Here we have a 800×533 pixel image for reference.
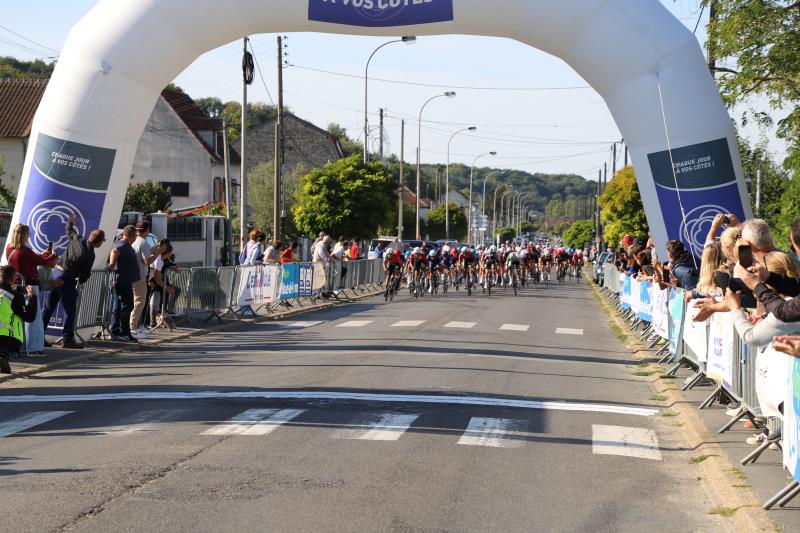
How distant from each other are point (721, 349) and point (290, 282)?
18.0 m

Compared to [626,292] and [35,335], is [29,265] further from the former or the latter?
[626,292]

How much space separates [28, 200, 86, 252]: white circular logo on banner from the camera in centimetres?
1567

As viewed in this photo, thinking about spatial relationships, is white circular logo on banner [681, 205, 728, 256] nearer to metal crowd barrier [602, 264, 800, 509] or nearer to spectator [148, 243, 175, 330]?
metal crowd barrier [602, 264, 800, 509]

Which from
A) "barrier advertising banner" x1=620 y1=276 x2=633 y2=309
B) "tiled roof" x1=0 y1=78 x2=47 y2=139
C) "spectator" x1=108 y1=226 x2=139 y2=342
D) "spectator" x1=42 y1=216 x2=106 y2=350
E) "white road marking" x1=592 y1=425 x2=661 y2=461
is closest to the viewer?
"white road marking" x1=592 y1=425 x2=661 y2=461

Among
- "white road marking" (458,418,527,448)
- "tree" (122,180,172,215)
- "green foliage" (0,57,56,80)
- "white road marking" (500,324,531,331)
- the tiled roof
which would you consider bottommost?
"white road marking" (500,324,531,331)

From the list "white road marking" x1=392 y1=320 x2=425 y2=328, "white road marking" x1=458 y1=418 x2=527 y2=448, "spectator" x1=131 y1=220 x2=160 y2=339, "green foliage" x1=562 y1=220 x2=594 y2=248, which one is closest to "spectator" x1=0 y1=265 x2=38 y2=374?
"spectator" x1=131 y1=220 x2=160 y2=339

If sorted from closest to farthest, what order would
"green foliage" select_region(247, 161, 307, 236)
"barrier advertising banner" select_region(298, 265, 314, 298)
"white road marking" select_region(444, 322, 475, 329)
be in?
"white road marking" select_region(444, 322, 475, 329), "barrier advertising banner" select_region(298, 265, 314, 298), "green foliage" select_region(247, 161, 307, 236)

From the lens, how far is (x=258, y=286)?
80.6ft

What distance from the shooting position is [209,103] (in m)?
124

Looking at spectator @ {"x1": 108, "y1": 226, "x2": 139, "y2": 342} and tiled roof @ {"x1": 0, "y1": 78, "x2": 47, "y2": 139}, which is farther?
tiled roof @ {"x1": 0, "y1": 78, "x2": 47, "y2": 139}

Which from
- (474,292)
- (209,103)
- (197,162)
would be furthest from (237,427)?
(209,103)

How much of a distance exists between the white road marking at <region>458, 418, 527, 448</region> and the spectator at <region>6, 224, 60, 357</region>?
669 cm

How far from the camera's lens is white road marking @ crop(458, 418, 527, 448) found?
29.4ft

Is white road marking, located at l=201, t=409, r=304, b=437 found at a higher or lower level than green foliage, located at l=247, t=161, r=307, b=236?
lower
